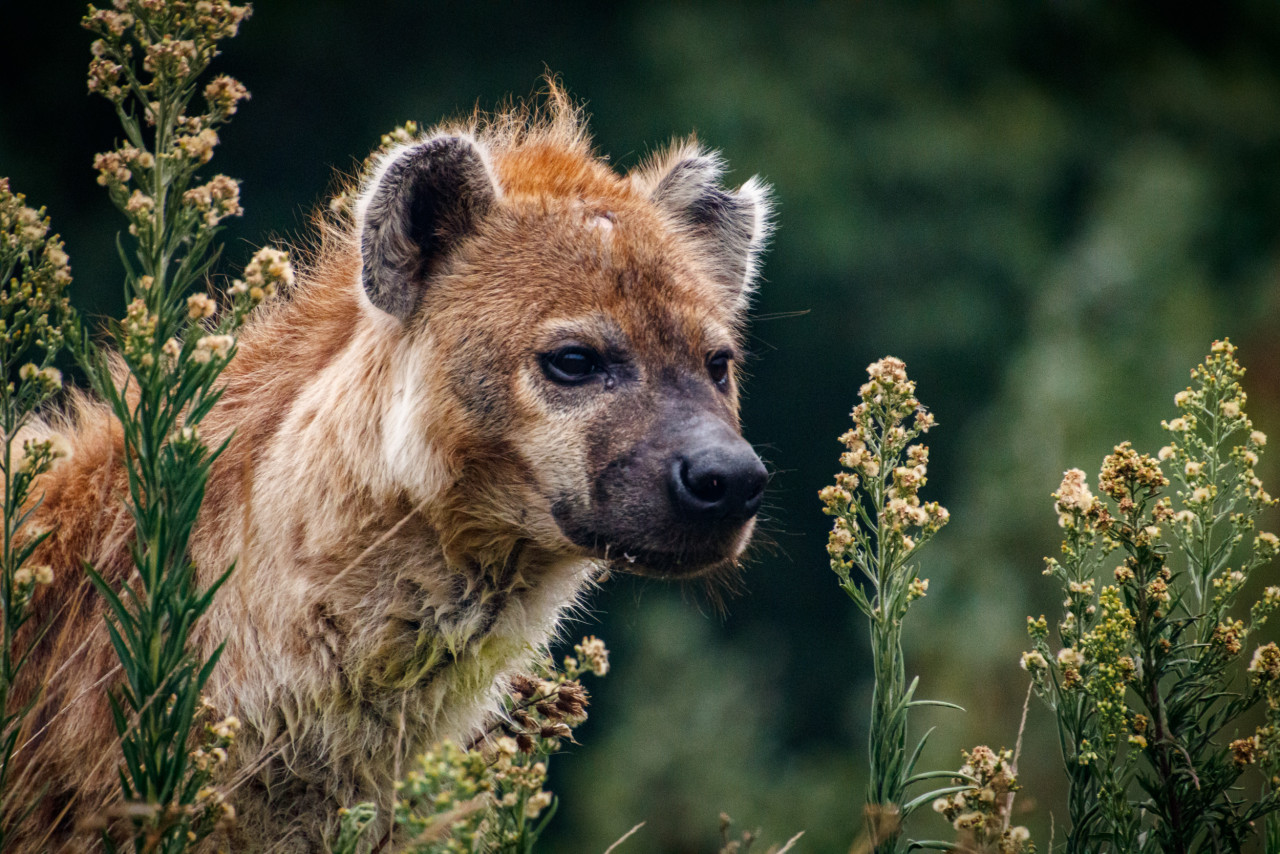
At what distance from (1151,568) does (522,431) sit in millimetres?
1444

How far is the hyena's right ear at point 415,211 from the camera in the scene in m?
3.07

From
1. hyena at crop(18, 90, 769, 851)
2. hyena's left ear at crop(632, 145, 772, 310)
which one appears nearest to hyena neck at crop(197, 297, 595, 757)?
hyena at crop(18, 90, 769, 851)

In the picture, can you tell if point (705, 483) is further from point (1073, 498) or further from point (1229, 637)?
point (1229, 637)

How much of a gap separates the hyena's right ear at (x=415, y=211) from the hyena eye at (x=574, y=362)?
407 millimetres

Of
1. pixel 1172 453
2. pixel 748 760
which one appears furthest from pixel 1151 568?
pixel 748 760

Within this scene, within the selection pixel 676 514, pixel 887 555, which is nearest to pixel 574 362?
pixel 676 514

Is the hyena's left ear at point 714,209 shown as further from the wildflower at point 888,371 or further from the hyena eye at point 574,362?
the wildflower at point 888,371

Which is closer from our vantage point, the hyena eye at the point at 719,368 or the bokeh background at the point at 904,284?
the hyena eye at the point at 719,368

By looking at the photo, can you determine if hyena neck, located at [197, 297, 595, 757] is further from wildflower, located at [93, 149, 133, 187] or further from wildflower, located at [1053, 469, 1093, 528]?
wildflower, located at [1053, 469, 1093, 528]

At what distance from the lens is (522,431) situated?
3014mm

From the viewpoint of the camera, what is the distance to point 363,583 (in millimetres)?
2896

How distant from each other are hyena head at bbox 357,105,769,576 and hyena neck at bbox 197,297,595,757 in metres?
0.03

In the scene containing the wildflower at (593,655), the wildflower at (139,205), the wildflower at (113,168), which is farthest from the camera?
the wildflower at (593,655)

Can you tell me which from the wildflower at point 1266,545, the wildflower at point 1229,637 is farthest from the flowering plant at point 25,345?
the wildflower at point 1266,545
